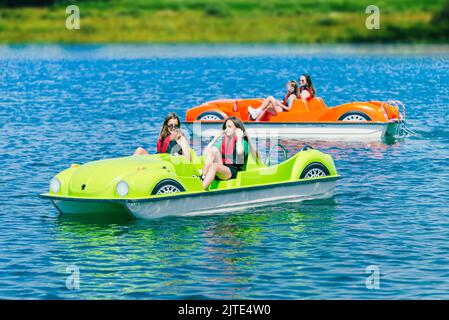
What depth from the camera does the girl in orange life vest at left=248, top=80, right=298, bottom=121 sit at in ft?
93.6

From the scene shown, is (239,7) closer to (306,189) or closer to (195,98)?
(195,98)

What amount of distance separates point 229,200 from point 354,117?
11028 mm

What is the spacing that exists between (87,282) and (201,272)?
155 cm

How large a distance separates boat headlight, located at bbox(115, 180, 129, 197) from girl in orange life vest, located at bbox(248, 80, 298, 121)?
11.9 metres

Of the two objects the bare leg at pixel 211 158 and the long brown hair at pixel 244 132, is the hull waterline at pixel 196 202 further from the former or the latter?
the long brown hair at pixel 244 132

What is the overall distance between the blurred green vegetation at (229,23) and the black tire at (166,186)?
65.3m

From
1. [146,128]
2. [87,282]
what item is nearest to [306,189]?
[87,282]

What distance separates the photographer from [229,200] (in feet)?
60.3

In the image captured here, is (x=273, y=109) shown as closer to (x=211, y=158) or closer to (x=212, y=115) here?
(x=212, y=115)

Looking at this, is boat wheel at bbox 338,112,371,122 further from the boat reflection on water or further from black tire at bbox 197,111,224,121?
the boat reflection on water

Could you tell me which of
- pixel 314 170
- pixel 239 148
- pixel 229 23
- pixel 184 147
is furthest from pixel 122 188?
pixel 229 23

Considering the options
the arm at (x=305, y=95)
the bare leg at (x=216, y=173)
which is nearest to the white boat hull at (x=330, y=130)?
the arm at (x=305, y=95)

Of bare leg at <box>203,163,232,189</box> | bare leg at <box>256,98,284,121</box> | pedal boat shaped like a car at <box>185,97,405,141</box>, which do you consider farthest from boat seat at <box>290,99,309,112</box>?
bare leg at <box>203,163,232,189</box>
